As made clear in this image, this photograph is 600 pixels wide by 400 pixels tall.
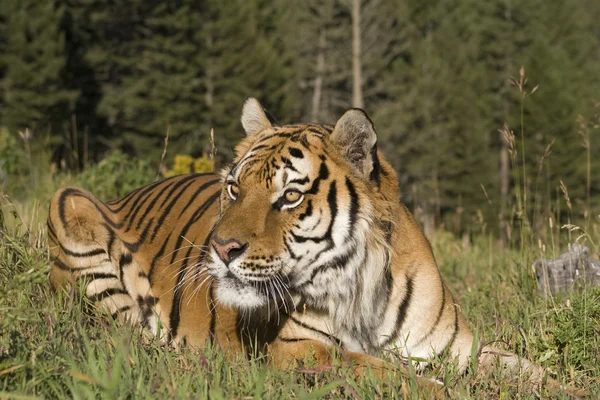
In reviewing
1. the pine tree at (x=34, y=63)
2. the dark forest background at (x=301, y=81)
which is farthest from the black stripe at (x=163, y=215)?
the pine tree at (x=34, y=63)

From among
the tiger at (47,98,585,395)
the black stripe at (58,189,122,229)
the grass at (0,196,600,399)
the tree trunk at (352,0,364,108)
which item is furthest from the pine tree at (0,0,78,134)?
the tiger at (47,98,585,395)

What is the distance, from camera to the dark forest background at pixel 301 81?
34.3 metres

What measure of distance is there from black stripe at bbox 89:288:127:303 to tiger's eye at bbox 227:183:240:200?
1152mm

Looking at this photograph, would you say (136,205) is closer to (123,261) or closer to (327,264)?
(123,261)

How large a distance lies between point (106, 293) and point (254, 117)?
1.35 m

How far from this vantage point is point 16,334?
2930mm

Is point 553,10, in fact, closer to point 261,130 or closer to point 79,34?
point 79,34

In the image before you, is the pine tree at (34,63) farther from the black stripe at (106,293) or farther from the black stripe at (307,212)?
the black stripe at (307,212)

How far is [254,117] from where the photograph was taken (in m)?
4.39

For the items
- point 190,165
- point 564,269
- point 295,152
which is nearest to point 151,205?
point 295,152

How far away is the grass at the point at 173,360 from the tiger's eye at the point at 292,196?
75 centimetres

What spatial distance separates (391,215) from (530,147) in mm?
40528

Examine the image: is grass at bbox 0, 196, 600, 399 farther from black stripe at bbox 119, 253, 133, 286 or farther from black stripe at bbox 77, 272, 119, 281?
black stripe at bbox 119, 253, 133, 286

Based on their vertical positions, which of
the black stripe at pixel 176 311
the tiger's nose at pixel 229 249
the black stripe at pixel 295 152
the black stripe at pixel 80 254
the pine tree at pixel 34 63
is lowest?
the black stripe at pixel 176 311
